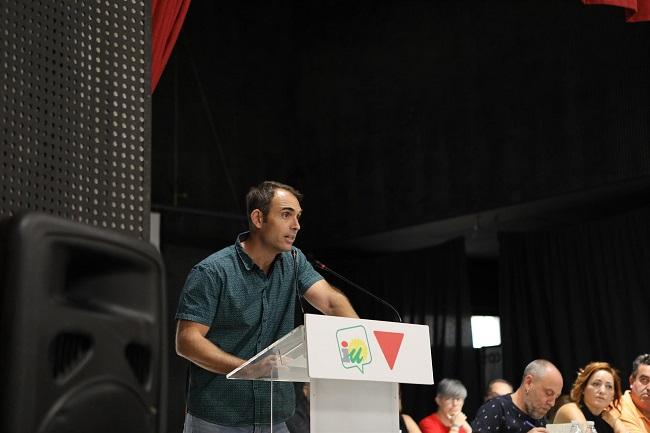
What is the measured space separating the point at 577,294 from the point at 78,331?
21.4ft

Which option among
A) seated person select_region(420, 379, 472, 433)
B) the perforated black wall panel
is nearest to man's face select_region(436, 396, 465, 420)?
seated person select_region(420, 379, 472, 433)

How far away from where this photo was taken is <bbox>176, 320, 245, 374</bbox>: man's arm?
2.43 metres

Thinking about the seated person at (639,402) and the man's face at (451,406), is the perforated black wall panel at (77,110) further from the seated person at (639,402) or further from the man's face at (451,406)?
the man's face at (451,406)

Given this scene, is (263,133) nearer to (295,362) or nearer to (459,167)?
(459,167)

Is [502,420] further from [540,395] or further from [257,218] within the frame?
[257,218]

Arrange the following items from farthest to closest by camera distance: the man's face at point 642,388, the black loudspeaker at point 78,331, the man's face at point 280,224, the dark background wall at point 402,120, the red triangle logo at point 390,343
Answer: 1. the dark background wall at point 402,120
2. the man's face at point 642,388
3. the man's face at point 280,224
4. the red triangle logo at point 390,343
5. the black loudspeaker at point 78,331

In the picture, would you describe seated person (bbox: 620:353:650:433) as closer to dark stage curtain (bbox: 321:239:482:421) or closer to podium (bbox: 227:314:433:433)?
podium (bbox: 227:314:433:433)

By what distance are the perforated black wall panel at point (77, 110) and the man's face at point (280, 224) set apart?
150 centimetres

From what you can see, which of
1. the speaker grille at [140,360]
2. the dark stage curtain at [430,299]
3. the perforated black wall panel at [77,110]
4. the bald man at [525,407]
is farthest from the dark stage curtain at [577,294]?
the speaker grille at [140,360]

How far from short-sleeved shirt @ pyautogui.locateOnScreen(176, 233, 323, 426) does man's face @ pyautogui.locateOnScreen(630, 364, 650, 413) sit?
276 centimetres

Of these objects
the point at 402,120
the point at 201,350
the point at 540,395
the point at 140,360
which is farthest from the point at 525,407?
the point at 402,120

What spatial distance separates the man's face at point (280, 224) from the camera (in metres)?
2.72

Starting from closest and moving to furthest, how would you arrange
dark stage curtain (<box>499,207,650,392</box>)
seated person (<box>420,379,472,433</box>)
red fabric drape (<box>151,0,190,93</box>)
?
red fabric drape (<box>151,0,190,93</box>), seated person (<box>420,379,472,433</box>), dark stage curtain (<box>499,207,650,392</box>)

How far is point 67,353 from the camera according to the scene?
2.60ft
